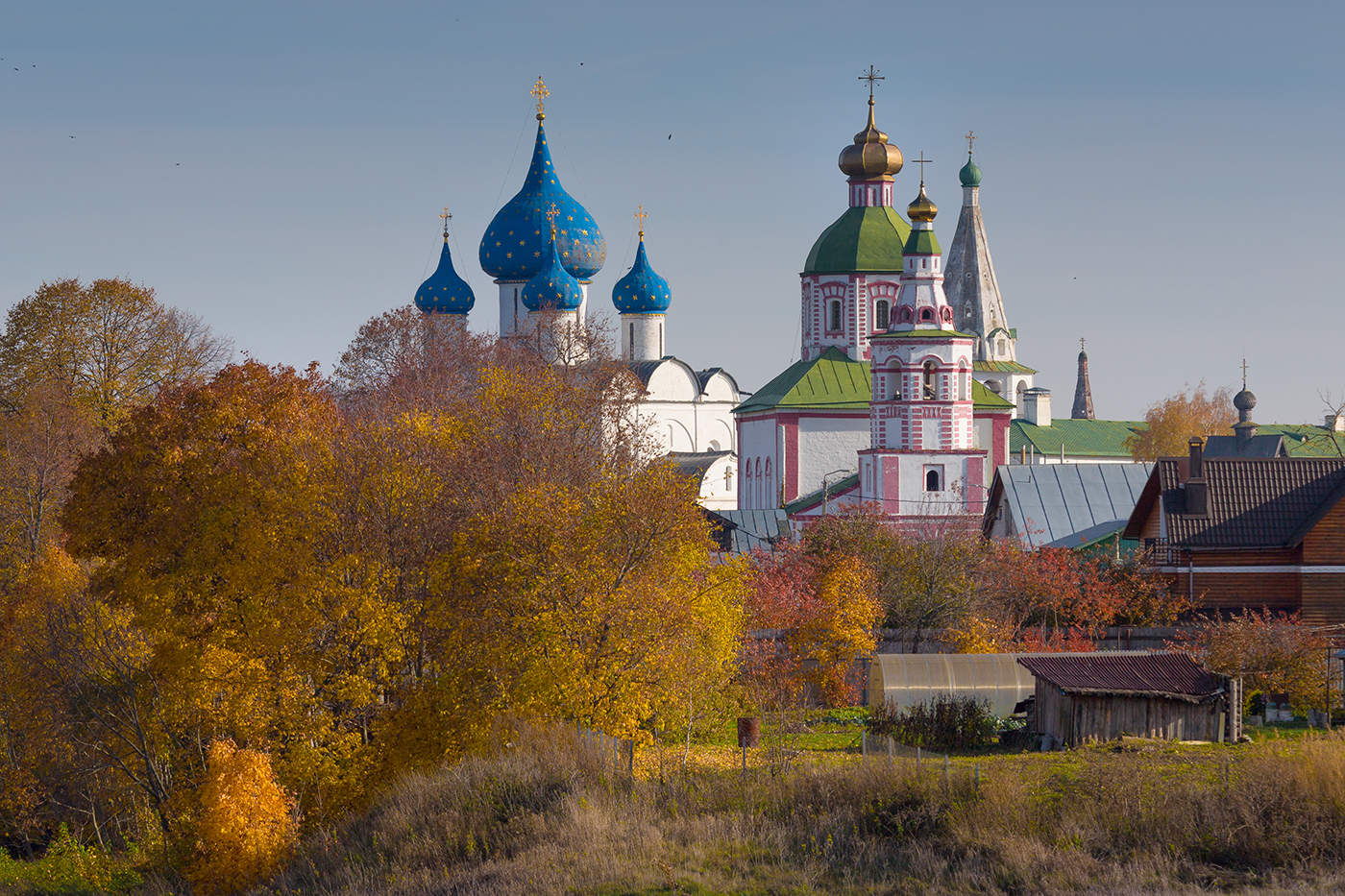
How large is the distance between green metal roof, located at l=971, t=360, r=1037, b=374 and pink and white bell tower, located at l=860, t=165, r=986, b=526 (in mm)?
42467

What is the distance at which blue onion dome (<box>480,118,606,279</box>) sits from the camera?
225 feet

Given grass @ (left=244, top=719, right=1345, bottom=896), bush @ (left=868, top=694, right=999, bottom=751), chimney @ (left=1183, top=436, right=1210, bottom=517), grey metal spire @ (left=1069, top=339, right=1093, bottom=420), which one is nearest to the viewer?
grass @ (left=244, top=719, right=1345, bottom=896)

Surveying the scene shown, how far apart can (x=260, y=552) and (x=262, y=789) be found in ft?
10.8

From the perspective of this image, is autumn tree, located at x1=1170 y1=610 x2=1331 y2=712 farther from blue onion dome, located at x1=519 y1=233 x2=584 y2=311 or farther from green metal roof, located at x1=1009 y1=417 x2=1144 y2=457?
green metal roof, located at x1=1009 y1=417 x2=1144 y2=457

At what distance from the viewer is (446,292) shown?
68875 millimetres

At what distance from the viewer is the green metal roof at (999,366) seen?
324 ft

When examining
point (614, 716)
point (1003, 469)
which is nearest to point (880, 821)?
point (614, 716)

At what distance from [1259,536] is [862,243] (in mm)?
37856

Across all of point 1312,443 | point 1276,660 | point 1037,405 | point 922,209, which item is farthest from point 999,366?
point 1276,660

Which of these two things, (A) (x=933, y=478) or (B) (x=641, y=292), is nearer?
(A) (x=933, y=478)

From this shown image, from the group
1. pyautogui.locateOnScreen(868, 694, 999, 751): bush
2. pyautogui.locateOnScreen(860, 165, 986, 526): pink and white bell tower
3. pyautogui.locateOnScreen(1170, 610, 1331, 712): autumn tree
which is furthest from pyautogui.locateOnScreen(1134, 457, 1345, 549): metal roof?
pyautogui.locateOnScreen(860, 165, 986, 526): pink and white bell tower

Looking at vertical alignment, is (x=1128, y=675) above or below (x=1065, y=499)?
below

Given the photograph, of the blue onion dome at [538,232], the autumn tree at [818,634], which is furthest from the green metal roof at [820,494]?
the autumn tree at [818,634]

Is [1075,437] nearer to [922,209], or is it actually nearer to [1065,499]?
[922,209]
